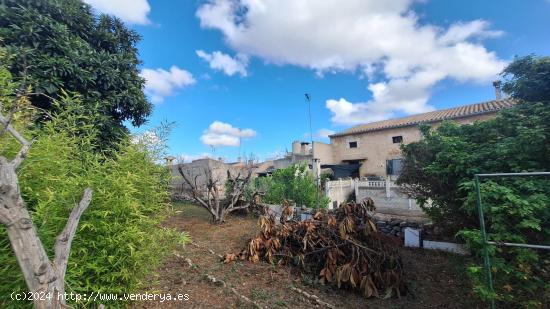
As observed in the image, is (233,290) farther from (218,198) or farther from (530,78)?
(530,78)

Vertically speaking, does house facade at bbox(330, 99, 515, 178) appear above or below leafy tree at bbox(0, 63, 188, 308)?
above

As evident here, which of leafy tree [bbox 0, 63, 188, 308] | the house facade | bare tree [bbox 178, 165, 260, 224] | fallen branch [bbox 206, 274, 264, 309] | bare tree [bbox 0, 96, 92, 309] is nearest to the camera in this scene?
bare tree [bbox 0, 96, 92, 309]

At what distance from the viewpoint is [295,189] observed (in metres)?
8.27

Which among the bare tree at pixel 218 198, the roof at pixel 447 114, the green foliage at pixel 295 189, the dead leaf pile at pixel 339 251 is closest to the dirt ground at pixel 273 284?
the dead leaf pile at pixel 339 251

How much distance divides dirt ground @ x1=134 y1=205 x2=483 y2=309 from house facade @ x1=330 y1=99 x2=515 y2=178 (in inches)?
495

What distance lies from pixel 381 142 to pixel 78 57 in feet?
56.1

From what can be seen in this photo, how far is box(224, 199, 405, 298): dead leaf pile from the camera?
11.2ft

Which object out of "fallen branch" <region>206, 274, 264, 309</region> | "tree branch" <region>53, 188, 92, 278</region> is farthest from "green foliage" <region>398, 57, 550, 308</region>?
"tree branch" <region>53, 188, 92, 278</region>

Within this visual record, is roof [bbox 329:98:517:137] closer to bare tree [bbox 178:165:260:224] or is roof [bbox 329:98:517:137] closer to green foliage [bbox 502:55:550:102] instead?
green foliage [bbox 502:55:550:102]

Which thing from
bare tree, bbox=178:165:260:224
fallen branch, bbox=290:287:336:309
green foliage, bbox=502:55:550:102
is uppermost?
green foliage, bbox=502:55:550:102

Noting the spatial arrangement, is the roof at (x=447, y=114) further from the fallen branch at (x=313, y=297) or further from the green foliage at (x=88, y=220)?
the green foliage at (x=88, y=220)

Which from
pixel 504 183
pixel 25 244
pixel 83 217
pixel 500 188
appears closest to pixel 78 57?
pixel 83 217

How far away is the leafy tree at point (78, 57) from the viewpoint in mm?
3914

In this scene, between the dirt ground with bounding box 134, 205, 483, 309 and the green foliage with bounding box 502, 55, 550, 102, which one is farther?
the green foliage with bounding box 502, 55, 550, 102
